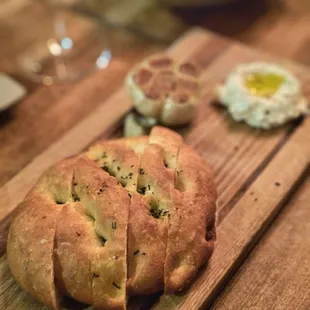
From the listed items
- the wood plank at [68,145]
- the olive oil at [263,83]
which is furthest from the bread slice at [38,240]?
the olive oil at [263,83]

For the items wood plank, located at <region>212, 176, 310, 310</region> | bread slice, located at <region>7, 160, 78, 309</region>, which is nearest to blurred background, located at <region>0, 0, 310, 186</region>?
bread slice, located at <region>7, 160, 78, 309</region>

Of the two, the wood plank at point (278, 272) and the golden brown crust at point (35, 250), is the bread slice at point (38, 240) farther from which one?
the wood plank at point (278, 272)

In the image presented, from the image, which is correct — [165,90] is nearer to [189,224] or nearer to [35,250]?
[189,224]

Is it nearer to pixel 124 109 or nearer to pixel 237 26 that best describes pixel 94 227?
pixel 124 109

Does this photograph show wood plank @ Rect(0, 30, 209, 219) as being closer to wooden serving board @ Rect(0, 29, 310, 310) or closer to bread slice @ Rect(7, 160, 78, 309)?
wooden serving board @ Rect(0, 29, 310, 310)

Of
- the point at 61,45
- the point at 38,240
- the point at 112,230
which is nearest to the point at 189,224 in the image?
the point at 112,230

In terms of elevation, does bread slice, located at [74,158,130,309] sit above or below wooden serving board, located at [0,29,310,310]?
above
